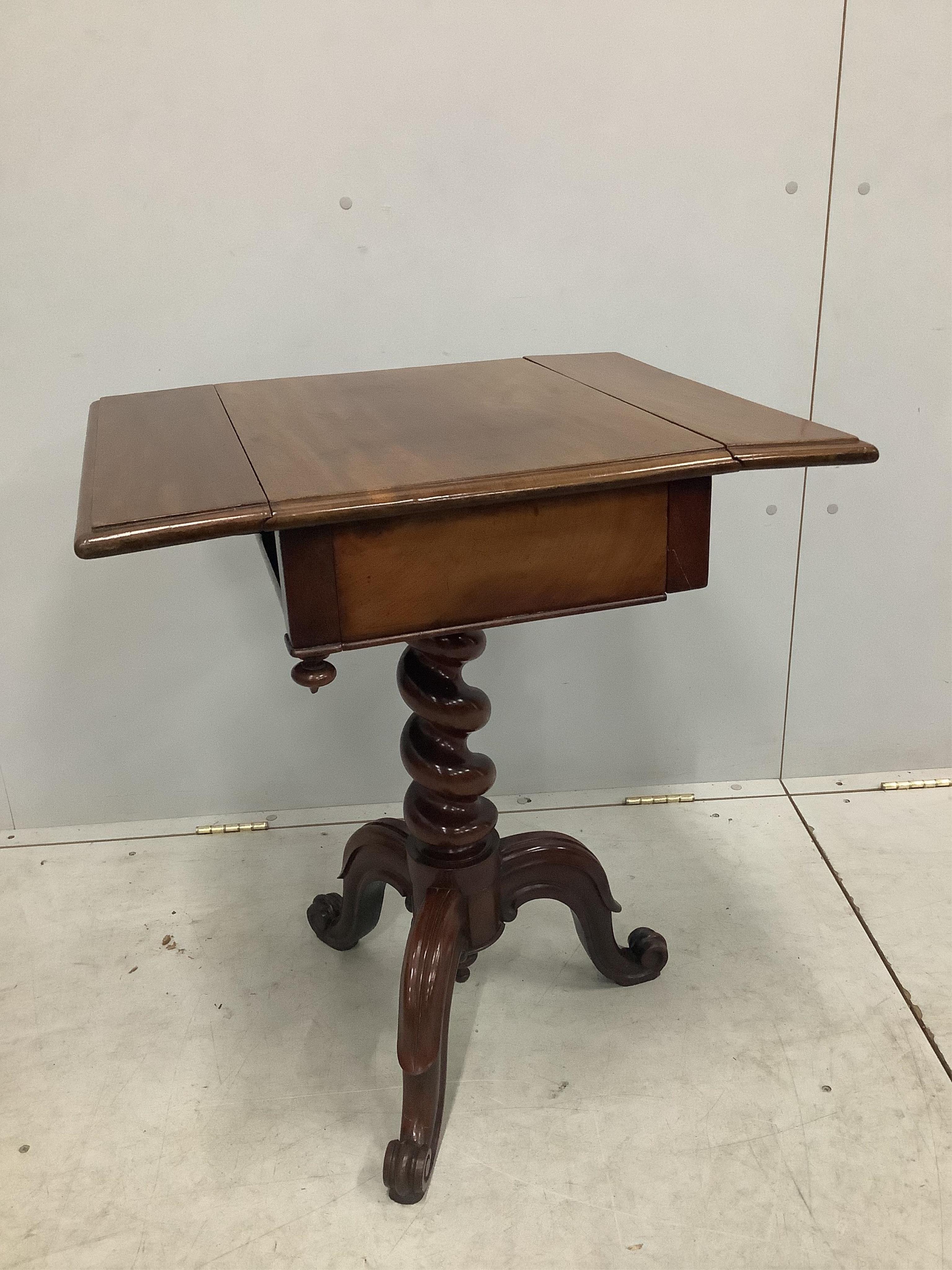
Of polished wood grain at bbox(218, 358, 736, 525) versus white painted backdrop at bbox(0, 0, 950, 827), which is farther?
white painted backdrop at bbox(0, 0, 950, 827)

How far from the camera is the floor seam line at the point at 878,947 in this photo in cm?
145

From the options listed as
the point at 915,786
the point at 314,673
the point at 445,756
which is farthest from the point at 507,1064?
the point at 915,786

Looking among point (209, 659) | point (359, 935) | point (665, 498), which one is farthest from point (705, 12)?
point (359, 935)

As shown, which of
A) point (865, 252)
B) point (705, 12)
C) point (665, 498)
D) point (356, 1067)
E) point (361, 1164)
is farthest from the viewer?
point (865, 252)

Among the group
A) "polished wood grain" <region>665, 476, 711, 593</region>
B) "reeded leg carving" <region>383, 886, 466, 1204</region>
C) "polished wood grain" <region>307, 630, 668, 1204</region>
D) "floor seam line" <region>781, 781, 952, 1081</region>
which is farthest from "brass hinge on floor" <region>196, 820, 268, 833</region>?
"polished wood grain" <region>665, 476, 711, 593</region>

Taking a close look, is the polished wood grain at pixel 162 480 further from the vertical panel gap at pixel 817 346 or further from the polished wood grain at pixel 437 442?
the vertical panel gap at pixel 817 346

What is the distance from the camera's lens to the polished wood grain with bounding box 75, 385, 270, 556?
88cm

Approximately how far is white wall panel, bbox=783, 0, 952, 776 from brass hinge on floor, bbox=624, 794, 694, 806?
0.74 ft

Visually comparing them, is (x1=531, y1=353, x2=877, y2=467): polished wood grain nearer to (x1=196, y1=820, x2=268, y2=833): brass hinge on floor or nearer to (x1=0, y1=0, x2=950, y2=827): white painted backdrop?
(x1=0, y1=0, x2=950, y2=827): white painted backdrop

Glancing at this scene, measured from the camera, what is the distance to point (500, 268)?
5.76 ft

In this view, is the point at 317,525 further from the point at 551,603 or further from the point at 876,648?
the point at 876,648

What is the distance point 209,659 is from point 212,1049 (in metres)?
0.70

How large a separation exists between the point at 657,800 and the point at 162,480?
4.35 ft

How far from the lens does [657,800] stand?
2.07m
